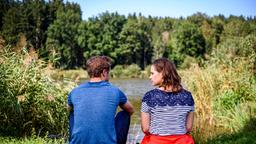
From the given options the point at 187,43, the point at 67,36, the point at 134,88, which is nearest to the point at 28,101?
the point at 134,88

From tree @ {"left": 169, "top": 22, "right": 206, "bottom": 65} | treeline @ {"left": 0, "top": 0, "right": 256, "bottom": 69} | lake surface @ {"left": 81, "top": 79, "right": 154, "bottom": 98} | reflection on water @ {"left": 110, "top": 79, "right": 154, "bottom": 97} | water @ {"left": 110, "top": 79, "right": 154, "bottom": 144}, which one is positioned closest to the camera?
water @ {"left": 110, "top": 79, "right": 154, "bottom": 144}

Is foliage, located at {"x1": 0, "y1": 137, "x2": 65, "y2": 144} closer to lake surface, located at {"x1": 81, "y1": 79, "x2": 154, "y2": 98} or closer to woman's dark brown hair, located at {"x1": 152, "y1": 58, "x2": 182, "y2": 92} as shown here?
woman's dark brown hair, located at {"x1": 152, "y1": 58, "x2": 182, "y2": 92}

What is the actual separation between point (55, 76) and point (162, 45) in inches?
2634

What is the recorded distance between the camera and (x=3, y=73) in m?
9.54

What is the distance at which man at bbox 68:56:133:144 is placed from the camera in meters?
4.85

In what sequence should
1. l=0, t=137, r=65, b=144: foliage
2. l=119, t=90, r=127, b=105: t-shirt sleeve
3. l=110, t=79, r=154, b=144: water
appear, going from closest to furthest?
l=119, t=90, r=127, b=105: t-shirt sleeve, l=0, t=137, r=65, b=144: foliage, l=110, t=79, r=154, b=144: water

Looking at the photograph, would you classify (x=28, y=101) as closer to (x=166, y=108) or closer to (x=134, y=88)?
(x=166, y=108)

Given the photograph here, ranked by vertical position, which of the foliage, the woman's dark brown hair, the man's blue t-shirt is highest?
the woman's dark brown hair

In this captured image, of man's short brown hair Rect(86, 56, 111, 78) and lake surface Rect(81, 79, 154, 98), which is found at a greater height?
man's short brown hair Rect(86, 56, 111, 78)

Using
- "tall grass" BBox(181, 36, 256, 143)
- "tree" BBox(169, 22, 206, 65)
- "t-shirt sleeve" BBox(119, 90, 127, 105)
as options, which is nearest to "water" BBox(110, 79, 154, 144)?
"tall grass" BBox(181, 36, 256, 143)

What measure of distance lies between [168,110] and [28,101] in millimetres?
5295

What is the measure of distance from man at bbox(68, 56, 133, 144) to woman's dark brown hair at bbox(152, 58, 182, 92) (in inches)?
19.3

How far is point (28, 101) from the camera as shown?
31.2 ft

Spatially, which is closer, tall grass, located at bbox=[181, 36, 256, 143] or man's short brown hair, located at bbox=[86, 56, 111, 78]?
man's short brown hair, located at bbox=[86, 56, 111, 78]
